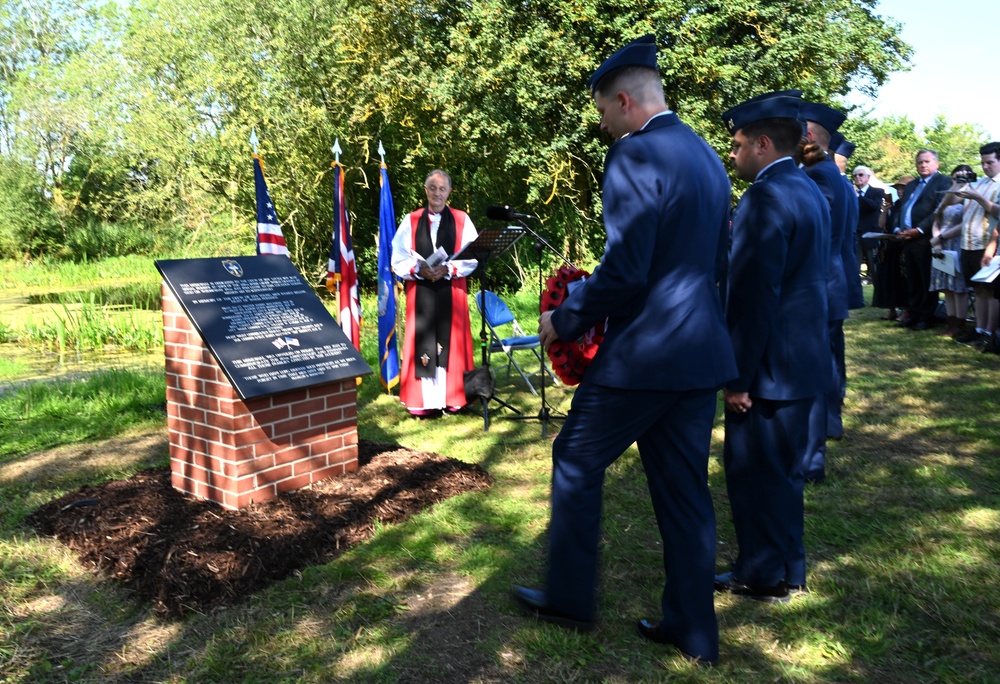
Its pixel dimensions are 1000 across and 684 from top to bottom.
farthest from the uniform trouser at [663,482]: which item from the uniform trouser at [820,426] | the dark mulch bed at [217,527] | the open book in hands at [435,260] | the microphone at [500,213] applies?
the open book in hands at [435,260]

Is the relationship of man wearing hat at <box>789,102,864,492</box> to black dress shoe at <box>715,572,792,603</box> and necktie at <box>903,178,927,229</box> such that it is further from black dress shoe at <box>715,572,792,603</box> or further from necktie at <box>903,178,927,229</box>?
necktie at <box>903,178,927,229</box>

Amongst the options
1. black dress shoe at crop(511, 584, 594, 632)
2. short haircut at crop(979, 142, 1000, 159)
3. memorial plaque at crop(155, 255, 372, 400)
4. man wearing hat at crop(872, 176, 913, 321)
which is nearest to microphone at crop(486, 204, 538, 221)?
memorial plaque at crop(155, 255, 372, 400)

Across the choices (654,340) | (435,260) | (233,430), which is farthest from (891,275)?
(233,430)

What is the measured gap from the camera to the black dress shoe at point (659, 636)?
3.12 metres

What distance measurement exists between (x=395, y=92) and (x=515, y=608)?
1897 cm

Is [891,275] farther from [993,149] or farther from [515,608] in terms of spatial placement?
[515,608]

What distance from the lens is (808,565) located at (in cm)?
400

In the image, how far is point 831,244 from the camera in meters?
5.31

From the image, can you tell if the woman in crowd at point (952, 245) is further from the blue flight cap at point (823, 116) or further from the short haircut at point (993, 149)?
the blue flight cap at point (823, 116)

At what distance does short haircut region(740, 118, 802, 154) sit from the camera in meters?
3.46

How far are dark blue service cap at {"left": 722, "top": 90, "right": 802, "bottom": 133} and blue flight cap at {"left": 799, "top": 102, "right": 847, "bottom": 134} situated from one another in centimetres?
160

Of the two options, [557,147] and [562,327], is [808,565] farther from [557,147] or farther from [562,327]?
[557,147]

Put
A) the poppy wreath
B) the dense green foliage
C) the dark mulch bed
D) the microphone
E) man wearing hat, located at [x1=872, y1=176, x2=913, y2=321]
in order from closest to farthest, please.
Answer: the poppy wreath
the dark mulch bed
the microphone
man wearing hat, located at [x1=872, y1=176, x2=913, y2=321]
the dense green foliage

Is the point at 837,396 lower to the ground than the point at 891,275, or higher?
lower
